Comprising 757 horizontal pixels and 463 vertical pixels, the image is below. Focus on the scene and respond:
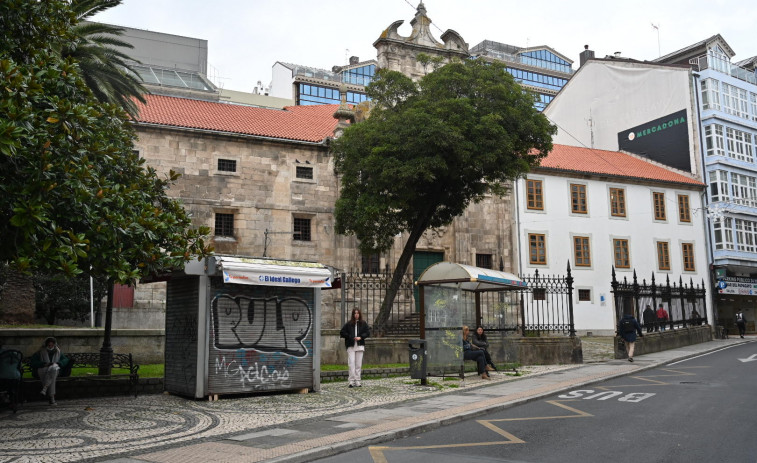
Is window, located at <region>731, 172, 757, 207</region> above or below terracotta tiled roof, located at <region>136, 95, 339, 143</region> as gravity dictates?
below

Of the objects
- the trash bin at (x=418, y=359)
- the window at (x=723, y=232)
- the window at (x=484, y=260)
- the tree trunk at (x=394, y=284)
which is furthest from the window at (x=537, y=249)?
the trash bin at (x=418, y=359)

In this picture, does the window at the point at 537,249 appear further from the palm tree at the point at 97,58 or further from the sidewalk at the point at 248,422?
the palm tree at the point at 97,58

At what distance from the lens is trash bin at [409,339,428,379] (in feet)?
49.9

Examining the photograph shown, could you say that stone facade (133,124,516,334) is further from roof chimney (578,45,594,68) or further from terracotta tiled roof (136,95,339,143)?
roof chimney (578,45,594,68)

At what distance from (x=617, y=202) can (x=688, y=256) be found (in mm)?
6695

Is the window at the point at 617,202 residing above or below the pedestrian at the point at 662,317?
above

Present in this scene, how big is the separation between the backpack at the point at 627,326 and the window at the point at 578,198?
19067mm

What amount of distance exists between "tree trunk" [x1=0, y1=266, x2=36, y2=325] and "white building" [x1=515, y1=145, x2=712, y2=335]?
1024 inches

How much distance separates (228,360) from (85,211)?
16.5 ft

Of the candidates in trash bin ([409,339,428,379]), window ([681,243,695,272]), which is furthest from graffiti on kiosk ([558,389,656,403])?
window ([681,243,695,272])

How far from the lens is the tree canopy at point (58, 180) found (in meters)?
8.07

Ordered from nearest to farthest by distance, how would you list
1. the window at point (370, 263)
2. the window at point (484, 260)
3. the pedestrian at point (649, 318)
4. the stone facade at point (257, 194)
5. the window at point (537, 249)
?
1. the pedestrian at point (649, 318)
2. the stone facade at point (257, 194)
3. the window at point (370, 263)
4. the window at point (484, 260)
5. the window at point (537, 249)

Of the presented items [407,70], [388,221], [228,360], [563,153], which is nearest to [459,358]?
[228,360]

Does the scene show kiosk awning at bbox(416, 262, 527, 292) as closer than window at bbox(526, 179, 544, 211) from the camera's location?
Yes
